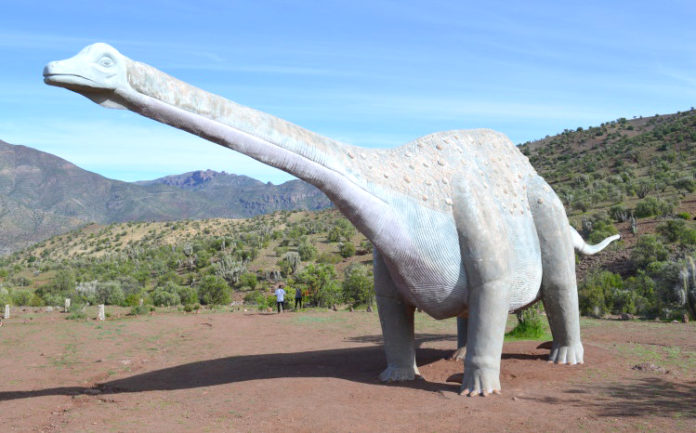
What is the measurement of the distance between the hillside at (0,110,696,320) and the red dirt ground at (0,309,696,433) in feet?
29.8

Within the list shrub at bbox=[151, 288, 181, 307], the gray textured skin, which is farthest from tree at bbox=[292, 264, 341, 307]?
the gray textured skin

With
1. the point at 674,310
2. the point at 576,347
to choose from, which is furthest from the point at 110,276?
the point at 576,347

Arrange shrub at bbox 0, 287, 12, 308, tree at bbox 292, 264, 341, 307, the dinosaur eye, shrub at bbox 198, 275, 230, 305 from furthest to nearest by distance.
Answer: shrub at bbox 198, 275, 230, 305
shrub at bbox 0, 287, 12, 308
tree at bbox 292, 264, 341, 307
the dinosaur eye

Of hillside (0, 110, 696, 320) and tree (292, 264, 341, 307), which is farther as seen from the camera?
tree (292, 264, 341, 307)

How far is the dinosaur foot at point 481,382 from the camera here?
22.3ft

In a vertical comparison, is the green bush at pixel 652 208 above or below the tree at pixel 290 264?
above

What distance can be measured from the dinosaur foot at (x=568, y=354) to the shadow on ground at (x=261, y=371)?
190 cm

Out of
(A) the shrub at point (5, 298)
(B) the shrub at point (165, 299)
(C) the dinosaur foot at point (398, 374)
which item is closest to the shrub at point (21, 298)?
(A) the shrub at point (5, 298)

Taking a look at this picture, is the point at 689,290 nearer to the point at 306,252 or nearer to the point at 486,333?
the point at 486,333

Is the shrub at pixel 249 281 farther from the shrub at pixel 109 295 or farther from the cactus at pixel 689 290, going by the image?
the cactus at pixel 689 290

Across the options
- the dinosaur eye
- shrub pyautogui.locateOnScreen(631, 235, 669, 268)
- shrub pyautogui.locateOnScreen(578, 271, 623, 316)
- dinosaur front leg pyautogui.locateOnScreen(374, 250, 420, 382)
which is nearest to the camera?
the dinosaur eye

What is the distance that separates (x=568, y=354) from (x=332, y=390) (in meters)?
3.79

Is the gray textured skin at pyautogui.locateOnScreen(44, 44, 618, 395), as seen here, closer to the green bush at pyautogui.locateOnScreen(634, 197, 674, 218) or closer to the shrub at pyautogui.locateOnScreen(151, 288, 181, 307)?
the shrub at pyautogui.locateOnScreen(151, 288, 181, 307)

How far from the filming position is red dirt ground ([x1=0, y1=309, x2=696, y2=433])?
598 centimetres
